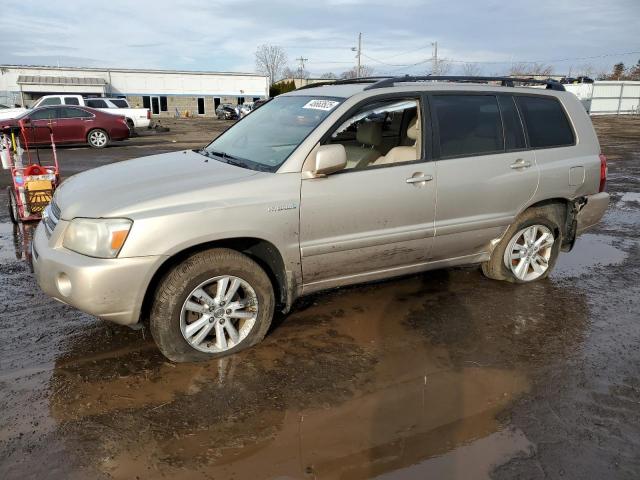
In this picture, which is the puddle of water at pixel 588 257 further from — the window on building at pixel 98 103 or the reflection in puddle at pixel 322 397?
the window on building at pixel 98 103

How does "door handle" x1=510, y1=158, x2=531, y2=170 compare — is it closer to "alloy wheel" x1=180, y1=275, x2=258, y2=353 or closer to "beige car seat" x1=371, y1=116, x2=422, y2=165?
"beige car seat" x1=371, y1=116, x2=422, y2=165

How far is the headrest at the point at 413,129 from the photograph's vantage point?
432cm

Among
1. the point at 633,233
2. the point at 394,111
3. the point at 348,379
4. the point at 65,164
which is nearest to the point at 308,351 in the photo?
the point at 348,379

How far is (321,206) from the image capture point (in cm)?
367

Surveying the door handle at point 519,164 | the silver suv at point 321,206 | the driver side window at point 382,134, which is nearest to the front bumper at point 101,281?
the silver suv at point 321,206

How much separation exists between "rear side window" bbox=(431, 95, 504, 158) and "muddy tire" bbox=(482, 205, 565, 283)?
776mm

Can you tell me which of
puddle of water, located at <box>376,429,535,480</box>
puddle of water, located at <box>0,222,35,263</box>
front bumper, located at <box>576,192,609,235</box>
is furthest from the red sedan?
puddle of water, located at <box>376,429,535,480</box>

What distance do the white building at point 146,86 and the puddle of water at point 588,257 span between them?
44.9 meters

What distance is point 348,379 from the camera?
337cm

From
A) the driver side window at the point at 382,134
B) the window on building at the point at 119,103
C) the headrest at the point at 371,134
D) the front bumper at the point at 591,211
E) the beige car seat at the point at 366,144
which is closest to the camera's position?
the driver side window at the point at 382,134

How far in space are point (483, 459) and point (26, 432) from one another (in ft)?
7.96

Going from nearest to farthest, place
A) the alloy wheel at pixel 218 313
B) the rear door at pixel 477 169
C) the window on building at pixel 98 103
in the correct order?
the alloy wheel at pixel 218 313, the rear door at pixel 477 169, the window on building at pixel 98 103

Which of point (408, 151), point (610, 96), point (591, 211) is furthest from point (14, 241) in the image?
point (610, 96)

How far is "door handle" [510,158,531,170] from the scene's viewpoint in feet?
14.8
